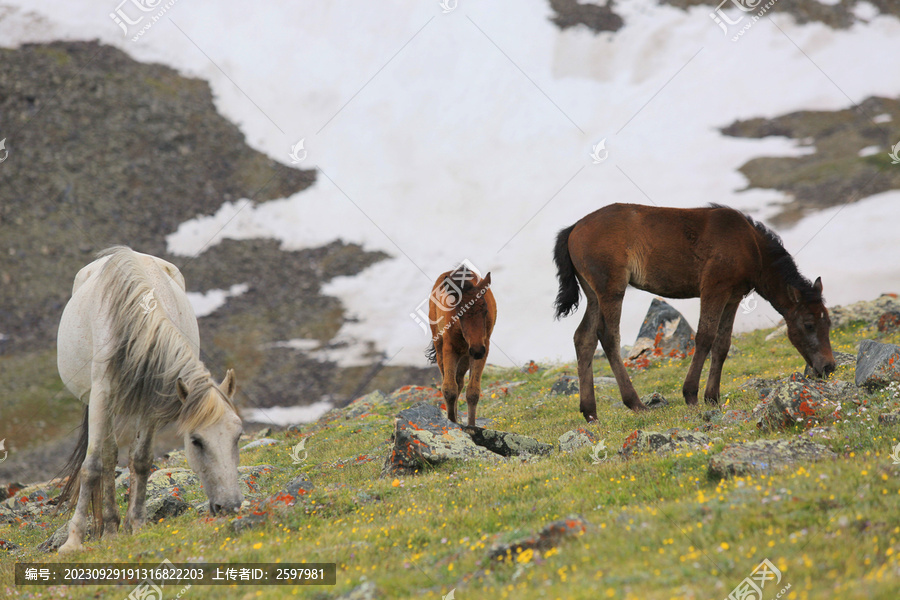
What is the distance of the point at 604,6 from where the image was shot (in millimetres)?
114688

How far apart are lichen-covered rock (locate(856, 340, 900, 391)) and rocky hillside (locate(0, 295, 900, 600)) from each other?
A: 0.03 m

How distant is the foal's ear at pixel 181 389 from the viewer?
8666 mm

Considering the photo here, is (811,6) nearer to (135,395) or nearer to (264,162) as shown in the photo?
(264,162)

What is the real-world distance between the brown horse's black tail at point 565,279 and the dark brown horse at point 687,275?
2 centimetres

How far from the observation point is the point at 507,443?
12086 millimetres

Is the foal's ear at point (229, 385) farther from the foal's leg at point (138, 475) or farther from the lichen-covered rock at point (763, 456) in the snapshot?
the lichen-covered rock at point (763, 456)

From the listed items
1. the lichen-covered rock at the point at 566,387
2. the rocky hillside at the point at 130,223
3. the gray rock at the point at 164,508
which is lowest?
the gray rock at the point at 164,508

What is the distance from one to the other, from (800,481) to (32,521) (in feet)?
53.3

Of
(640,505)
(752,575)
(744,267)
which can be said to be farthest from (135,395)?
(744,267)

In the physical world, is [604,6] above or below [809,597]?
above

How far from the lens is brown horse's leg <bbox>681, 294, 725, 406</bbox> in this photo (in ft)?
42.2

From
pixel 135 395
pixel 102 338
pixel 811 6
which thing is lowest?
pixel 135 395

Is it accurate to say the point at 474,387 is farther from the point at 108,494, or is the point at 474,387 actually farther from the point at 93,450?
the point at 93,450

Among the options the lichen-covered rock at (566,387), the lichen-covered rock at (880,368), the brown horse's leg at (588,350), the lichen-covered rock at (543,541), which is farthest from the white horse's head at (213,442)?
the lichen-covered rock at (566,387)
